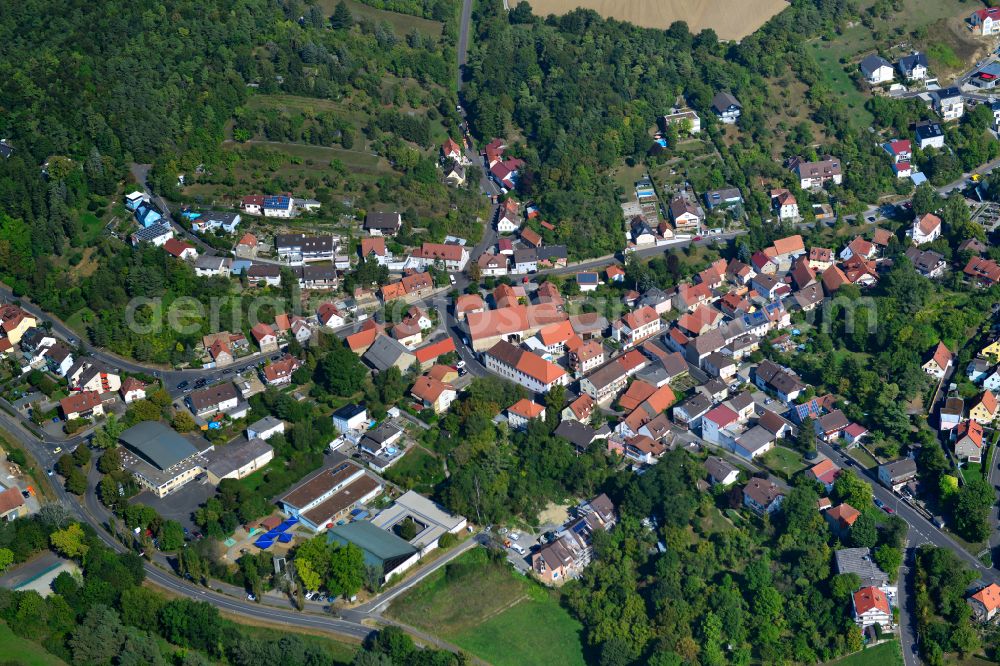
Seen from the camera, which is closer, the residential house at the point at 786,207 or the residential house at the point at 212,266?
the residential house at the point at 212,266

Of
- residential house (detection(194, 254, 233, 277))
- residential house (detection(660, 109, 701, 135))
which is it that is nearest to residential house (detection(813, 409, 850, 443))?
residential house (detection(660, 109, 701, 135))

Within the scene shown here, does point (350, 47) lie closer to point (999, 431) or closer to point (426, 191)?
point (426, 191)

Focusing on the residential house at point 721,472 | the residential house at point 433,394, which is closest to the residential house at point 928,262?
the residential house at point 721,472

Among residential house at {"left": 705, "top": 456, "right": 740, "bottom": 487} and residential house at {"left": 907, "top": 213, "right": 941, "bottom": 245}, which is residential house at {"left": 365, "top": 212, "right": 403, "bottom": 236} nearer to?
residential house at {"left": 705, "top": 456, "right": 740, "bottom": 487}

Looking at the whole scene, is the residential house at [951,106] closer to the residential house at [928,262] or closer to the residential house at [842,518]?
the residential house at [928,262]

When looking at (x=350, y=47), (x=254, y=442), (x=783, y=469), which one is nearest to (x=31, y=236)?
(x=254, y=442)
